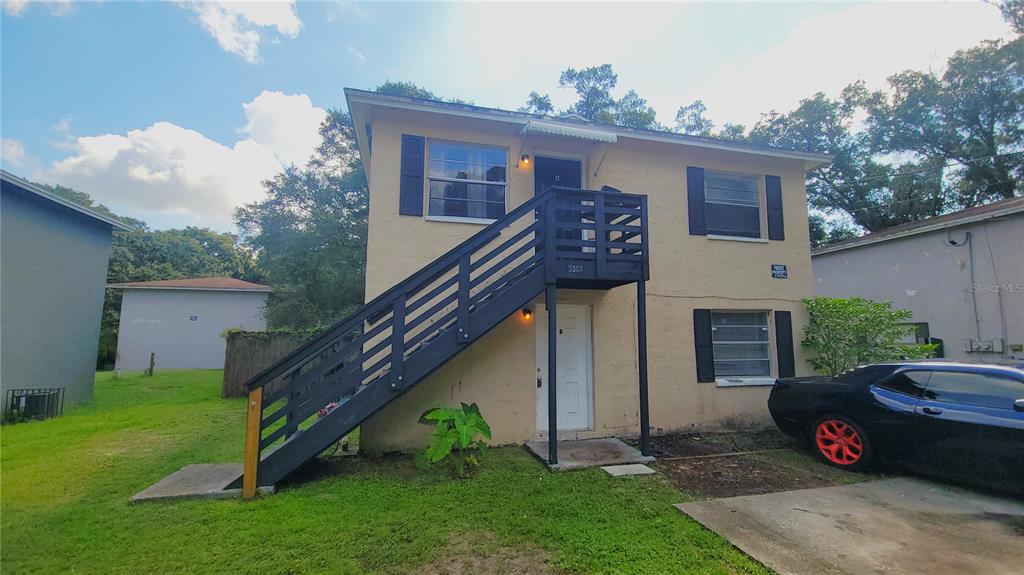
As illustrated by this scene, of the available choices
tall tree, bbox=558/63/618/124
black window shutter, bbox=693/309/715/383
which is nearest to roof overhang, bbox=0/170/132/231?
black window shutter, bbox=693/309/715/383

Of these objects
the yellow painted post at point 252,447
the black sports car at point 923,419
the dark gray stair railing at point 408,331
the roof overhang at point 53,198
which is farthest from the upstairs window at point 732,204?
the roof overhang at point 53,198

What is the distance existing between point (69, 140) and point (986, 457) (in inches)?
544

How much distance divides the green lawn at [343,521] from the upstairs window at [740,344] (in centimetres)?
362

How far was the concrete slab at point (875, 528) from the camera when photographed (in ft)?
9.73

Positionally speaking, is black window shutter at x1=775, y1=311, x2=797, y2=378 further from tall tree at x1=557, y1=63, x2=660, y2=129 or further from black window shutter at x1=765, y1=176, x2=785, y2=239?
tall tree at x1=557, y1=63, x2=660, y2=129

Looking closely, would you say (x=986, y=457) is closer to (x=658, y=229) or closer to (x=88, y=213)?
(x=658, y=229)

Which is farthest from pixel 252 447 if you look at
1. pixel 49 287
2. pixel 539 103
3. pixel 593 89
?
pixel 593 89

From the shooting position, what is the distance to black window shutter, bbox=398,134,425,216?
19.8 feet

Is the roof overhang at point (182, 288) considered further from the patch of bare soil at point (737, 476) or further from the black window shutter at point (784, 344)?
the black window shutter at point (784, 344)

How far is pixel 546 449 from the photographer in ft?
18.6

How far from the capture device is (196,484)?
14.2ft

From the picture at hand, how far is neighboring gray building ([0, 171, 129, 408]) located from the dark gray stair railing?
25.0 ft

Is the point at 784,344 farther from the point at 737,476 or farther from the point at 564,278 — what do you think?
the point at 564,278
